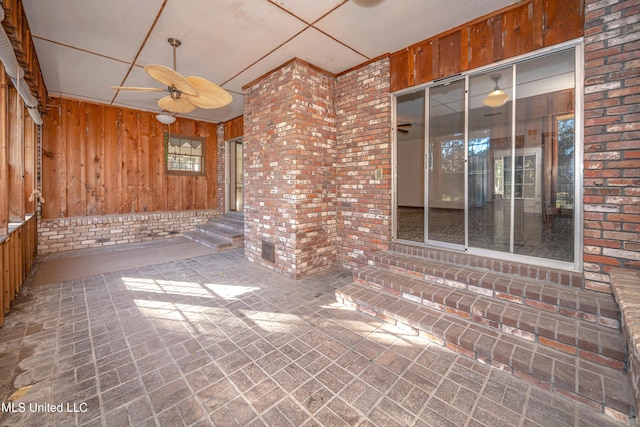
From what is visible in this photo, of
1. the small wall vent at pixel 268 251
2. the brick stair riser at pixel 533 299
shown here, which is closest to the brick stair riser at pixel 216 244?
the small wall vent at pixel 268 251

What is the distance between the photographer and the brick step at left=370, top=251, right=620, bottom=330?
2.07 metres

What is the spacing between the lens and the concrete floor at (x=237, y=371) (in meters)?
1.57

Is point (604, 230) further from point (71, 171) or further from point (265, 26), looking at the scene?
point (71, 171)

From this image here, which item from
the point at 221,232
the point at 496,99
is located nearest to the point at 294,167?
the point at 496,99

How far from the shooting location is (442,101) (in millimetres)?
3707

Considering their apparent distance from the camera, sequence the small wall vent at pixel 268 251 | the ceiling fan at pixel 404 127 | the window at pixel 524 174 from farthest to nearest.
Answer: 1. the ceiling fan at pixel 404 127
2. the small wall vent at pixel 268 251
3. the window at pixel 524 174

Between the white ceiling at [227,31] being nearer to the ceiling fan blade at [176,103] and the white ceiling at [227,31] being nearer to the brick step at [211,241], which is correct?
the ceiling fan blade at [176,103]

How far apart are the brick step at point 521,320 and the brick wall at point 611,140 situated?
60cm

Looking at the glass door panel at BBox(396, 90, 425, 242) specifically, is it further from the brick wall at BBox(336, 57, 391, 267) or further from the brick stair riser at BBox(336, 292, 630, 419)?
the brick stair riser at BBox(336, 292, 630, 419)

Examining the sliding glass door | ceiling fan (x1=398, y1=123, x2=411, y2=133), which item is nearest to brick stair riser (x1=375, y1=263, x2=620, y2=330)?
Result: the sliding glass door

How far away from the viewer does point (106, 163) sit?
6.10 metres

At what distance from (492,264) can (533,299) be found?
0.55m

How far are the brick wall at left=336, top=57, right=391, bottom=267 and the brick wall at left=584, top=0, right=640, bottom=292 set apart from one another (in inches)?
80.0

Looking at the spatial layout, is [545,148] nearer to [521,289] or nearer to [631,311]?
[521,289]
